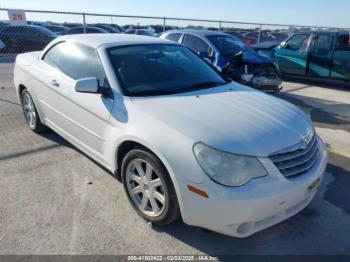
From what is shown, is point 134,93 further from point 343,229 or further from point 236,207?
point 343,229

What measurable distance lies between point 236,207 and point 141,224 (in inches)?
42.3

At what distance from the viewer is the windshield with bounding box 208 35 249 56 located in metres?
8.10

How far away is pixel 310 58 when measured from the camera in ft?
32.4

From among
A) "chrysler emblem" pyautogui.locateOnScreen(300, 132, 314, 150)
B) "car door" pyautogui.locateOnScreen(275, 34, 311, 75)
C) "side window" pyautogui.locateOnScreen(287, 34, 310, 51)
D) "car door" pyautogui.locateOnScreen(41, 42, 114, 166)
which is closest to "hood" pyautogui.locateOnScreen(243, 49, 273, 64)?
"car door" pyautogui.locateOnScreen(275, 34, 311, 75)

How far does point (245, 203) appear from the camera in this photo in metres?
2.41

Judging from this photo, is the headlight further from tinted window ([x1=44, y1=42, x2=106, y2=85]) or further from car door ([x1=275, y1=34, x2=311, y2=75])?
car door ([x1=275, y1=34, x2=311, y2=75])

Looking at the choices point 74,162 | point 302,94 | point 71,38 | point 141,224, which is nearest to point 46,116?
point 74,162

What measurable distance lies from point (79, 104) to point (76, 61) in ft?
2.08

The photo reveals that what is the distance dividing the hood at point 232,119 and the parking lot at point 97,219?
0.88 metres

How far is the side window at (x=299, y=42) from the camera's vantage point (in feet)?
33.0

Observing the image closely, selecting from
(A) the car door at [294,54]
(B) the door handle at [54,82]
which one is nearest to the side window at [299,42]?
(A) the car door at [294,54]

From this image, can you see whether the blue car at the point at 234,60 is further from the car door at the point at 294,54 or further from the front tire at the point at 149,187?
the front tire at the point at 149,187

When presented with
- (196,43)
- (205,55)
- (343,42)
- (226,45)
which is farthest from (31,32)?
(343,42)

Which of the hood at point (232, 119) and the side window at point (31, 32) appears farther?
the side window at point (31, 32)
